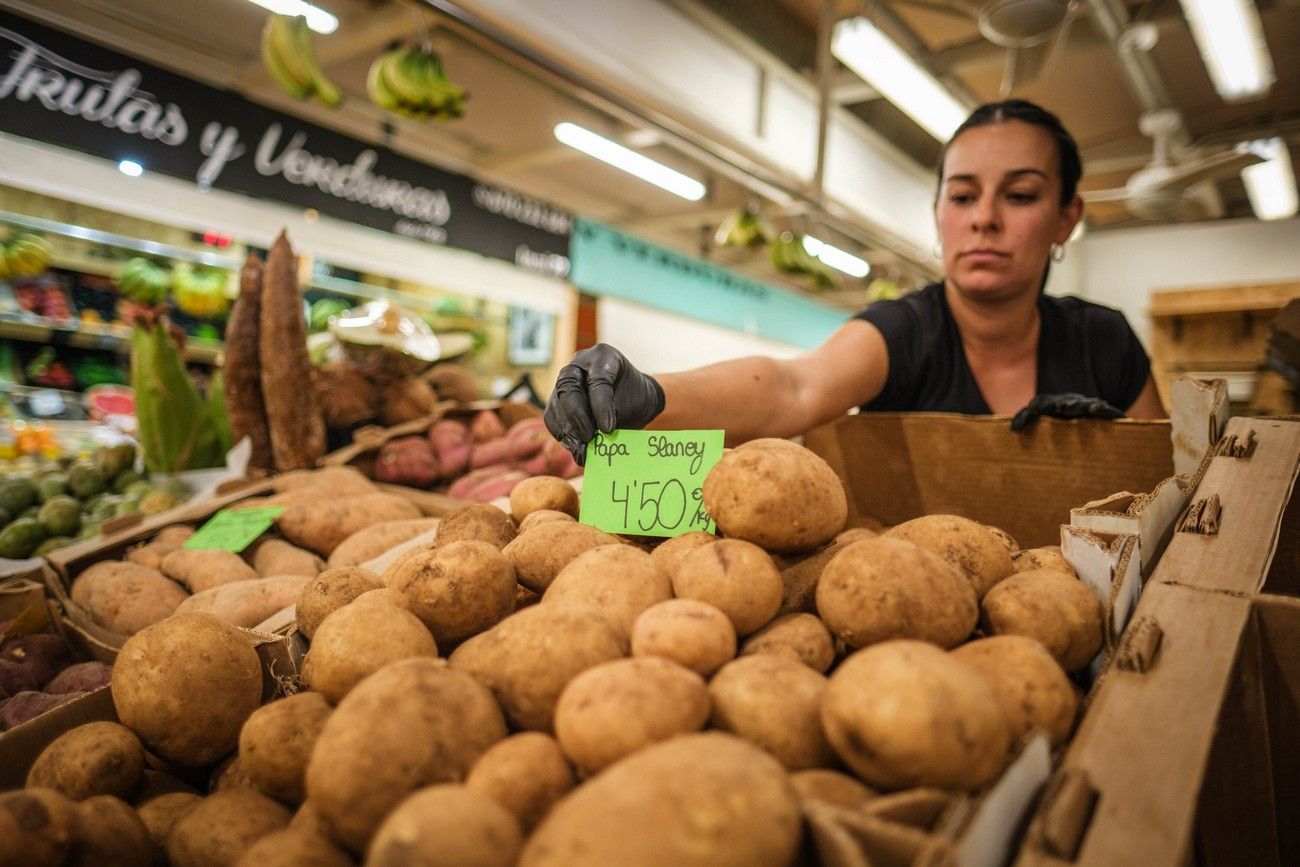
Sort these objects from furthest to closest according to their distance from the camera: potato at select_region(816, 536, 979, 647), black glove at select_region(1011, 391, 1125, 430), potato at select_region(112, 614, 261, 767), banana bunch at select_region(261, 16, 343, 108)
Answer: banana bunch at select_region(261, 16, 343, 108), black glove at select_region(1011, 391, 1125, 430), potato at select_region(112, 614, 261, 767), potato at select_region(816, 536, 979, 647)

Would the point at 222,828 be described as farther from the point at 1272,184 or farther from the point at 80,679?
the point at 1272,184

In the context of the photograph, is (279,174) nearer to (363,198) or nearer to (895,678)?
(363,198)

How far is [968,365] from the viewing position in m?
2.35

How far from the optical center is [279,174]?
531 cm

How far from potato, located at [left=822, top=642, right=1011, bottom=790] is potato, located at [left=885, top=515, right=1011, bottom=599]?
38 centimetres

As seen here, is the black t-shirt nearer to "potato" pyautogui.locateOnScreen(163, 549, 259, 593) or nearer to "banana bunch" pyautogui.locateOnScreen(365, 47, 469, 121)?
"potato" pyautogui.locateOnScreen(163, 549, 259, 593)

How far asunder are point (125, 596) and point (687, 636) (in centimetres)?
157

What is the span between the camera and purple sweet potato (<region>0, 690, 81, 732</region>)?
4.29 ft

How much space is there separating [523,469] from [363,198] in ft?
13.3

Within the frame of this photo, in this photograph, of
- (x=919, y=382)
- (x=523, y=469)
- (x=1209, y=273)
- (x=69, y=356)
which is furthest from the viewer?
(x=1209, y=273)

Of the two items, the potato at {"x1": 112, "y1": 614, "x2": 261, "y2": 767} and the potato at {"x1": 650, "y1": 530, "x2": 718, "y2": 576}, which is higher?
the potato at {"x1": 650, "y1": 530, "x2": 718, "y2": 576}

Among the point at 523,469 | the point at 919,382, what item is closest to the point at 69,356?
the point at 523,469

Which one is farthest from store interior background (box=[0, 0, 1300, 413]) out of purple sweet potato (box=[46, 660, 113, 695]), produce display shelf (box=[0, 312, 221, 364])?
purple sweet potato (box=[46, 660, 113, 695])

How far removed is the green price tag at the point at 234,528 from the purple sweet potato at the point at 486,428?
0.88m
